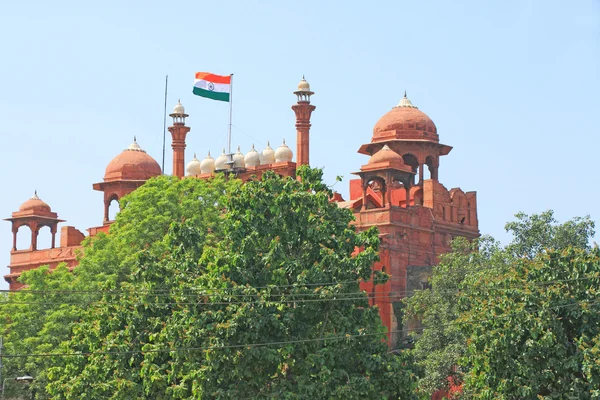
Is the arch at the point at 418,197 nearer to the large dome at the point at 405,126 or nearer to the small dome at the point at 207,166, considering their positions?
the large dome at the point at 405,126

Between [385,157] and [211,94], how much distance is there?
9965 mm

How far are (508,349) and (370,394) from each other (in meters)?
4.13

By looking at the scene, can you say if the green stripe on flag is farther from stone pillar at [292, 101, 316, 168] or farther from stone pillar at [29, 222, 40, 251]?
stone pillar at [29, 222, 40, 251]

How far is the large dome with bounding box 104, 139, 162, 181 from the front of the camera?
70.9 m

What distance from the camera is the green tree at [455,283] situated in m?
49.0

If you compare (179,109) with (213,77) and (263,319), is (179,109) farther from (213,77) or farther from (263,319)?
(263,319)

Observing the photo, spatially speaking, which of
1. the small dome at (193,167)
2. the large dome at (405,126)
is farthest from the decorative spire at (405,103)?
the small dome at (193,167)

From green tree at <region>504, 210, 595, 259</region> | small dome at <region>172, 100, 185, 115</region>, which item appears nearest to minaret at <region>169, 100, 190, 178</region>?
small dome at <region>172, 100, 185, 115</region>

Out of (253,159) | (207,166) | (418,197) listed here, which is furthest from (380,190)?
(207,166)

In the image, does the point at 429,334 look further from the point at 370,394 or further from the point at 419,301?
the point at 370,394

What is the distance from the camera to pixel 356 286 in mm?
40500

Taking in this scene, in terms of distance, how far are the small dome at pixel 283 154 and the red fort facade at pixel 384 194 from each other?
0.05m

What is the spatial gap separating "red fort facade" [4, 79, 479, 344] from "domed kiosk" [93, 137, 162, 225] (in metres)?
0.05

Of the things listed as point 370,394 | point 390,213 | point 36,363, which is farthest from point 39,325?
point 370,394
